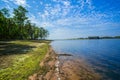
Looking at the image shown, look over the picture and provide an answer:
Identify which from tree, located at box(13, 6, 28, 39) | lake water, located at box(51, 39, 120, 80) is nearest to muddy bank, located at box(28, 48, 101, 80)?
lake water, located at box(51, 39, 120, 80)

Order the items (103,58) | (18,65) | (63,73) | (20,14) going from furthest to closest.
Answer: (20,14)
(103,58)
(18,65)
(63,73)

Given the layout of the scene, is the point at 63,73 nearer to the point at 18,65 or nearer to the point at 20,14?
the point at 18,65

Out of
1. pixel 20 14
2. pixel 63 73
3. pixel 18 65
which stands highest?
pixel 20 14

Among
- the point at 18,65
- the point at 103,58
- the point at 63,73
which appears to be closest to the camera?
the point at 63,73

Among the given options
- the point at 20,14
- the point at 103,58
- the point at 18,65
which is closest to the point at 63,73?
the point at 18,65

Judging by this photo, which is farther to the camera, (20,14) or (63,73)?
(20,14)

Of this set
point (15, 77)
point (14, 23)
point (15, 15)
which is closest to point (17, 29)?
point (14, 23)

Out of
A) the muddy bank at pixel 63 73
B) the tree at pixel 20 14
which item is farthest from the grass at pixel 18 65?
the tree at pixel 20 14

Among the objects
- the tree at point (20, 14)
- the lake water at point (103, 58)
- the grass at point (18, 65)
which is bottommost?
the lake water at point (103, 58)

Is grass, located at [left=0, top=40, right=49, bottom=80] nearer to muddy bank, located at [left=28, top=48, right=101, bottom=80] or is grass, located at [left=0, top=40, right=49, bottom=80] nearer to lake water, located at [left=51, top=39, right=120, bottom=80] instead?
muddy bank, located at [left=28, top=48, right=101, bottom=80]

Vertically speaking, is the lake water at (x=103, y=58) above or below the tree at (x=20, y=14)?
below

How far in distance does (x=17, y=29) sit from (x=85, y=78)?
2855 inches

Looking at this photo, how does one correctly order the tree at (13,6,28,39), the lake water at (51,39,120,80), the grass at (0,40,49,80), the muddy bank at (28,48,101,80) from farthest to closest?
the tree at (13,6,28,39) < the lake water at (51,39,120,80) < the muddy bank at (28,48,101,80) < the grass at (0,40,49,80)

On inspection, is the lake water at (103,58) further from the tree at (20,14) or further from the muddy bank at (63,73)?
the tree at (20,14)
